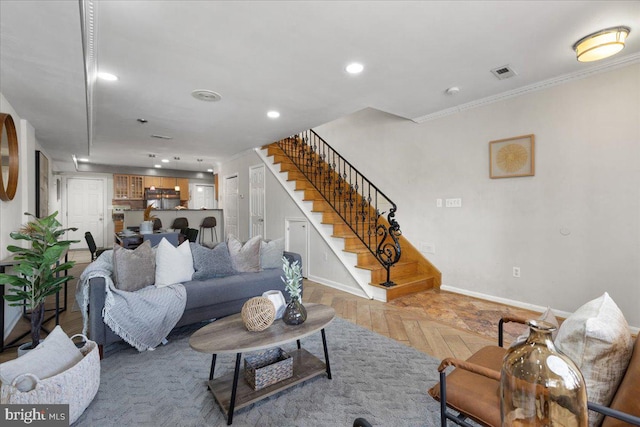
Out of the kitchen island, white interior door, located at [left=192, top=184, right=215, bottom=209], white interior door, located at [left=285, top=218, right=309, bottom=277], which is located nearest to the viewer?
white interior door, located at [left=285, top=218, right=309, bottom=277]

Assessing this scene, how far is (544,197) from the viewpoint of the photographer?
3328 millimetres

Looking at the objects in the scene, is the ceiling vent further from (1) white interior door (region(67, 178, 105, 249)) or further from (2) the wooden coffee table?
(1) white interior door (region(67, 178, 105, 249))

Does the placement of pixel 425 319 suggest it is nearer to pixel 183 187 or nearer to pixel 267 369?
pixel 267 369

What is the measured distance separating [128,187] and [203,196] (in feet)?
7.89

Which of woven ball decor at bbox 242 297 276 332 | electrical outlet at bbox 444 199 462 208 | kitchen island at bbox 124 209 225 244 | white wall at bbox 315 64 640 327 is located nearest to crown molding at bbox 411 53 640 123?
white wall at bbox 315 64 640 327

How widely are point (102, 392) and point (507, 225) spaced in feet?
13.9

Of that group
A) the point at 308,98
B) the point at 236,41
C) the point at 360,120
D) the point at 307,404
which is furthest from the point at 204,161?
the point at 307,404

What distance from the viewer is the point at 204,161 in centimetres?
833

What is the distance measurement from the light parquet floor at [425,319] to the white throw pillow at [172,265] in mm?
1099

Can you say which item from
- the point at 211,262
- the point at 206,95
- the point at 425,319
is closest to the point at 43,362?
the point at 211,262

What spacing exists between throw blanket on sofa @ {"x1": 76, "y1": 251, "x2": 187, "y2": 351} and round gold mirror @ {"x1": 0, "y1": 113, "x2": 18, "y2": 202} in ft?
4.39

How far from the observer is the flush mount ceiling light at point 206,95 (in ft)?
11.2

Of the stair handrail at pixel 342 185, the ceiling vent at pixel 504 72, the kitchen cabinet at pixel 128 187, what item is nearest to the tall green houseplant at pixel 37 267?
the stair handrail at pixel 342 185

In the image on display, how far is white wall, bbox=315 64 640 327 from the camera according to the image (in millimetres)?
2836
